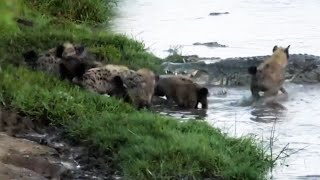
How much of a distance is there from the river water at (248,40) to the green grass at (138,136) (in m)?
0.49

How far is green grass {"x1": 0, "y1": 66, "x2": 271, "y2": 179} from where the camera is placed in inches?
282

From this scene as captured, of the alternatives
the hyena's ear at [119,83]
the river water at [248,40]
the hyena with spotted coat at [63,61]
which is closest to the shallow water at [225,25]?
the river water at [248,40]

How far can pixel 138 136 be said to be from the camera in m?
7.75

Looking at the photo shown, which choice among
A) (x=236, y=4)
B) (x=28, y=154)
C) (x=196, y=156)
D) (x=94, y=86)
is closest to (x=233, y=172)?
(x=196, y=156)

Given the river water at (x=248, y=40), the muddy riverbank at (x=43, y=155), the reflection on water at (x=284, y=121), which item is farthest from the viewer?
the river water at (x=248, y=40)

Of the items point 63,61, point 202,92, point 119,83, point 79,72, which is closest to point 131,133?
point 119,83

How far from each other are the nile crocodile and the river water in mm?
314

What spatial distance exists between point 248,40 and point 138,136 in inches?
310

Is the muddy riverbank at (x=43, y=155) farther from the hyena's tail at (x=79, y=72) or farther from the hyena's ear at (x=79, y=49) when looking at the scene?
the hyena's ear at (x=79, y=49)

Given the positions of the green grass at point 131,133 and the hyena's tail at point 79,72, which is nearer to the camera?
the green grass at point 131,133

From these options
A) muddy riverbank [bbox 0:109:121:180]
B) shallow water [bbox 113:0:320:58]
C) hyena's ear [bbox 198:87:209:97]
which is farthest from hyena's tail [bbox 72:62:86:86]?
shallow water [bbox 113:0:320:58]

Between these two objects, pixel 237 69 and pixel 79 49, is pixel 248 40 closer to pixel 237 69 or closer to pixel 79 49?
pixel 237 69

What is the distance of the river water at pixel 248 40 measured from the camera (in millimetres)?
9008

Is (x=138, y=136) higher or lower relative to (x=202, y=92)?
lower
